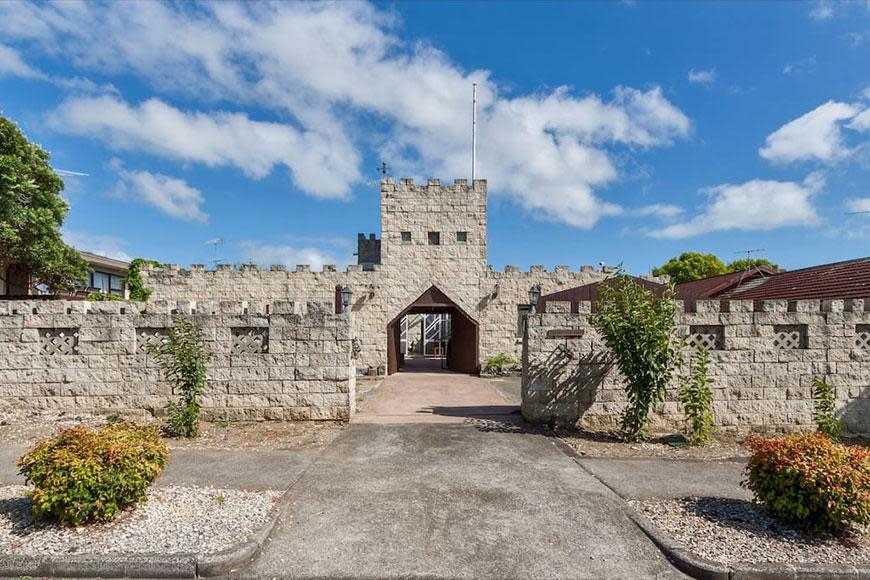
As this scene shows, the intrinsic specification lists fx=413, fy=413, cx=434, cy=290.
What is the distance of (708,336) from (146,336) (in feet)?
37.2

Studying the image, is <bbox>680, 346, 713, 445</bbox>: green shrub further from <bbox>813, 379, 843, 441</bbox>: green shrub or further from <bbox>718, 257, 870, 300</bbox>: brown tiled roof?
<bbox>718, 257, 870, 300</bbox>: brown tiled roof

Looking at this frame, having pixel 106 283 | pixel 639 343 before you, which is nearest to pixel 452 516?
pixel 639 343

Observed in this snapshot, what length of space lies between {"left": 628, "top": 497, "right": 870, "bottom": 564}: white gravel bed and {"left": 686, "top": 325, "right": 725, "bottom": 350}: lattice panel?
379 cm

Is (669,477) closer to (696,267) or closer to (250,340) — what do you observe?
(250,340)

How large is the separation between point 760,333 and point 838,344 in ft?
5.08

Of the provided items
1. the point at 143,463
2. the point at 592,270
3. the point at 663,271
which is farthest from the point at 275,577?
the point at 663,271

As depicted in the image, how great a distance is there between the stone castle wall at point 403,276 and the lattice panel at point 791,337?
31.6 feet

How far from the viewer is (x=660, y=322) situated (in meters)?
7.35

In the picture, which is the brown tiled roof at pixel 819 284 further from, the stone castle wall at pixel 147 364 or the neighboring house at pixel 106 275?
the neighboring house at pixel 106 275

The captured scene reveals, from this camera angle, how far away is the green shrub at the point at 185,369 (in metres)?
7.55

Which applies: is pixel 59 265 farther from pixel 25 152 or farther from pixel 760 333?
pixel 760 333

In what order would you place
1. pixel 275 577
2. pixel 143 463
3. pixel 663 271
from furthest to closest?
pixel 663 271, pixel 143 463, pixel 275 577

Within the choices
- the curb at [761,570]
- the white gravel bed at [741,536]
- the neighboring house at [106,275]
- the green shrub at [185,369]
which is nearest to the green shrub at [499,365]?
the green shrub at [185,369]

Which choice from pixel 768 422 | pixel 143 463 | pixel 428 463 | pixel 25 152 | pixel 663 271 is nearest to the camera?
pixel 143 463
